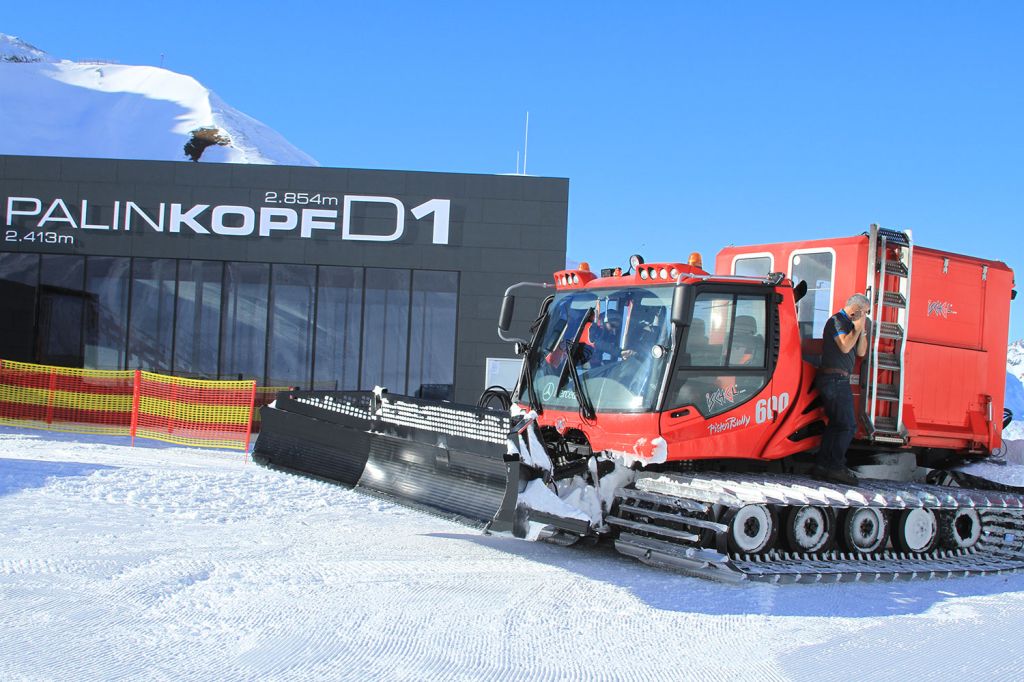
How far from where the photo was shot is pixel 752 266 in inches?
348

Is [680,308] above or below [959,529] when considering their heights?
above

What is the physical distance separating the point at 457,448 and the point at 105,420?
1209cm

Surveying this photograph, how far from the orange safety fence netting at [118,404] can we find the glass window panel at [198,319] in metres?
4.41

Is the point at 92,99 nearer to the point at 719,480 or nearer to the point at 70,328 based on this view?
the point at 70,328

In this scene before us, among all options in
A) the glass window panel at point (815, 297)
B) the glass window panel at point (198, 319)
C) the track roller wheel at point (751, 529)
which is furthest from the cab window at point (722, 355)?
the glass window panel at point (198, 319)

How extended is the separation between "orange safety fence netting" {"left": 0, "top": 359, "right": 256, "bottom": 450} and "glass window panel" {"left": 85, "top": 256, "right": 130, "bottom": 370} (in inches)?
178

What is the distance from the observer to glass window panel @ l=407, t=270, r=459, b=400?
70.1 ft

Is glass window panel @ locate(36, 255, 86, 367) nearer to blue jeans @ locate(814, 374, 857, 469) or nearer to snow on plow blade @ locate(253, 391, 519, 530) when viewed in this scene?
snow on plow blade @ locate(253, 391, 519, 530)

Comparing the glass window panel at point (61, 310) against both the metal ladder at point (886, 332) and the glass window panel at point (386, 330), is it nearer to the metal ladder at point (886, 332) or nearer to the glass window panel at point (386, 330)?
the glass window panel at point (386, 330)

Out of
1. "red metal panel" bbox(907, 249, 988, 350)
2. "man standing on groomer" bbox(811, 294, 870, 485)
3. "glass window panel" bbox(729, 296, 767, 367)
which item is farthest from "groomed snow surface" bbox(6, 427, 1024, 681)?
"red metal panel" bbox(907, 249, 988, 350)

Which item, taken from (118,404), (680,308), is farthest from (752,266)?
(118,404)

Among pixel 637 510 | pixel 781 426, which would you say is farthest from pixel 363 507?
pixel 781 426

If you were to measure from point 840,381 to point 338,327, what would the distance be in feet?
51.9

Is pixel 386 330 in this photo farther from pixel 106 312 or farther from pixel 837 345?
pixel 837 345
